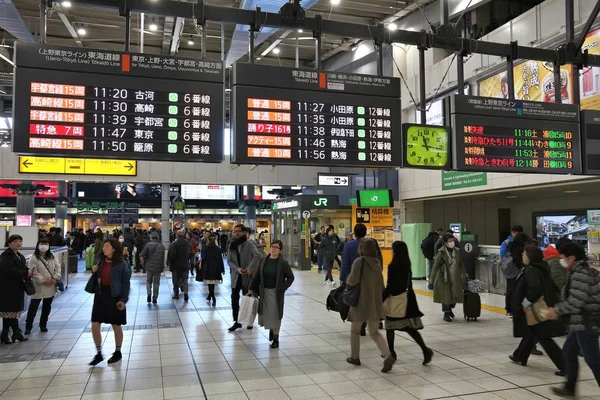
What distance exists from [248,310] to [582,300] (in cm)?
414

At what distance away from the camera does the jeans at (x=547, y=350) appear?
5.25m

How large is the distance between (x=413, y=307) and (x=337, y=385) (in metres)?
1.37

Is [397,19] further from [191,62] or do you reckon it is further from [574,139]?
[191,62]

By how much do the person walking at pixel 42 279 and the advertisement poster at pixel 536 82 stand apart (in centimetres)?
953

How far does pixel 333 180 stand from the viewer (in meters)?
19.8

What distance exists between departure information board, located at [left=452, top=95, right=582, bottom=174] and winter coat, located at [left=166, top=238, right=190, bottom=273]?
6.62 m

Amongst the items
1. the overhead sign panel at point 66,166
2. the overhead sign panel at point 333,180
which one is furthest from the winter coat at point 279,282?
the overhead sign panel at point 333,180

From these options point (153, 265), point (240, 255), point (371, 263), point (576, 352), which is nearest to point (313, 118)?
point (371, 263)

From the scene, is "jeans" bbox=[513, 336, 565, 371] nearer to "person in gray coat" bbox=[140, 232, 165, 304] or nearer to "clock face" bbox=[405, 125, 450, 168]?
"clock face" bbox=[405, 125, 450, 168]

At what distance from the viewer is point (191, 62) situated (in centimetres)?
570

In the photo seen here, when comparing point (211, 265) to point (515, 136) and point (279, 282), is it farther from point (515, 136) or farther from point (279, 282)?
point (515, 136)

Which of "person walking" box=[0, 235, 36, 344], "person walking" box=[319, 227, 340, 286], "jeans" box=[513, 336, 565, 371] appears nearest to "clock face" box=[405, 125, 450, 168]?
"jeans" box=[513, 336, 565, 371]

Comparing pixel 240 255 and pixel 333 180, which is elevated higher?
pixel 333 180

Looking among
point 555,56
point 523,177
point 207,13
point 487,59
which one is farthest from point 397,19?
point 207,13
